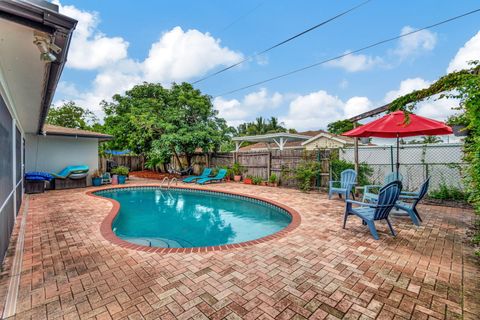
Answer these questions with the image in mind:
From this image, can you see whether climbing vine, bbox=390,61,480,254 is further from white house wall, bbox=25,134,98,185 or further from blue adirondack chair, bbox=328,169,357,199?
white house wall, bbox=25,134,98,185

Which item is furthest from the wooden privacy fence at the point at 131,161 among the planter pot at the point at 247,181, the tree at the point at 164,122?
the planter pot at the point at 247,181

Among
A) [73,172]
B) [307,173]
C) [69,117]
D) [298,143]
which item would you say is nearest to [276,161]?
[307,173]

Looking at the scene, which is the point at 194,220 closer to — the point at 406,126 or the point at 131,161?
the point at 406,126

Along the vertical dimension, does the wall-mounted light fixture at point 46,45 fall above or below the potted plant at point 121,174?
above

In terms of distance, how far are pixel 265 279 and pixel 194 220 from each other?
13.9ft

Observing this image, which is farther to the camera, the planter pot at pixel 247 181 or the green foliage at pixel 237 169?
the green foliage at pixel 237 169

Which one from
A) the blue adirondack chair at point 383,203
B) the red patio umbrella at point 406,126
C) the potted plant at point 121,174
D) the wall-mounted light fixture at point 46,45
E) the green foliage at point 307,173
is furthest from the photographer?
the potted plant at point 121,174

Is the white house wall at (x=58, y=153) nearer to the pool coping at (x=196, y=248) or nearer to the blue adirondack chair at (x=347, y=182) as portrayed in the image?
the pool coping at (x=196, y=248)

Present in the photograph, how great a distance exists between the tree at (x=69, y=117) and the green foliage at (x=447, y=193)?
24.9 metres

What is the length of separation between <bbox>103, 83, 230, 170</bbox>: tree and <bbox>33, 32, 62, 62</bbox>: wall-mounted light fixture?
1091 cm

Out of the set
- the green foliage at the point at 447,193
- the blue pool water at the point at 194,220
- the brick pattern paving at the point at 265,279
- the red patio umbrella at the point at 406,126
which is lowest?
the blue pool water at the point at 194,220

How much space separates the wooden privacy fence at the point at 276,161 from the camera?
943 centimetres

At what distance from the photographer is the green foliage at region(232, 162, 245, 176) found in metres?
12.8

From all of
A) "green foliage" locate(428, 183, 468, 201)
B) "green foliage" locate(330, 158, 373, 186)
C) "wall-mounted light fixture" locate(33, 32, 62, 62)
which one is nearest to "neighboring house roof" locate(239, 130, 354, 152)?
"green foliage" locate(330, 158, 373, 186)
